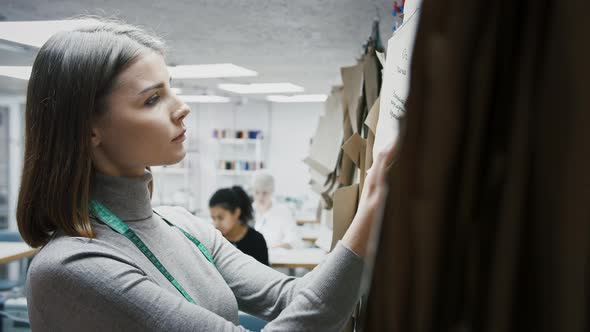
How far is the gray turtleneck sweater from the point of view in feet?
2.38

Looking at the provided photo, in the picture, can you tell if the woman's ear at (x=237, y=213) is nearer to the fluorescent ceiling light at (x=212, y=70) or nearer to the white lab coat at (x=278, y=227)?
the white lab coat at (x=278, y=227)

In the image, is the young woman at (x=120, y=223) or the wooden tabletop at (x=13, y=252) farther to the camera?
the wooden tabletop at (x=13, y=252)

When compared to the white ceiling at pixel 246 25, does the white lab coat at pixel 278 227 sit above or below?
below

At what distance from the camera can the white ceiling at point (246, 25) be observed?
2877 mm

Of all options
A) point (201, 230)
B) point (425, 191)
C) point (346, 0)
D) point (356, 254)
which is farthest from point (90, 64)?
point (346, 0)

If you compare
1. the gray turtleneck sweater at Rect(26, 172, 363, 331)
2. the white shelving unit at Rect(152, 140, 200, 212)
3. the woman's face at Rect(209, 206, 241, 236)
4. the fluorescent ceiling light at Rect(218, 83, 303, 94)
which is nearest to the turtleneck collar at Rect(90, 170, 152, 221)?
the gray turtleneck sweater at Rect(26, 172, 363, 331)

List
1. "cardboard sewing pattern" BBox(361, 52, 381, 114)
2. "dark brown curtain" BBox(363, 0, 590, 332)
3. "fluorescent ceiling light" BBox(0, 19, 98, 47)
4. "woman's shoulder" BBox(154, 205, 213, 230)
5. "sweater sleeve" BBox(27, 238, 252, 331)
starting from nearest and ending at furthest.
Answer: "dark brown curtain" BBox(363, 0, 590, 332)
"sweater sleeve" BBox(27, 238, 252, 331)
"woman's shoulder" BBox(154, 205, 213, 230)
"cardboard sewing pattern" BBox(361, 52, 381, 114)
"fluorescent ceiling light" BBox(0, 19, 98, 47)

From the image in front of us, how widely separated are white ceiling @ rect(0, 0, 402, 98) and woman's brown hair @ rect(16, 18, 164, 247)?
138 cm

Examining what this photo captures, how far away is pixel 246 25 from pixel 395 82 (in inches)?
115

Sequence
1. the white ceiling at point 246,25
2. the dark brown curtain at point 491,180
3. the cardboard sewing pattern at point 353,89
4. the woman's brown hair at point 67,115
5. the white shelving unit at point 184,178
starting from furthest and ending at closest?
the white shelving unit at point 184,178 < the white ceiling at point 246,25 < the cardboard sewing pattern at point 353,89 < the woman's brown hair at point 67,115 < the dark brown curtain at point 491,180

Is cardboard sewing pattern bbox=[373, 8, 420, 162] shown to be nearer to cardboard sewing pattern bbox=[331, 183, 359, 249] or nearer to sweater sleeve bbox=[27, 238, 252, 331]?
cardboard sewing pattern bbox=[331, 183, 359, 249]

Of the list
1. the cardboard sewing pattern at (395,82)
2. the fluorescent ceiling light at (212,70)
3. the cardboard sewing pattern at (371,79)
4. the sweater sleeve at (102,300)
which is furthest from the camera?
the fluorescent ceiling light at (212,70)

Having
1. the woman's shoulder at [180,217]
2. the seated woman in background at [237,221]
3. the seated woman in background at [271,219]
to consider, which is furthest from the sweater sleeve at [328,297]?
the seated woman in background at [271,219]

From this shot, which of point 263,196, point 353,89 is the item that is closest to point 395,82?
point 353,89
